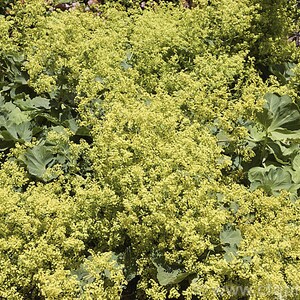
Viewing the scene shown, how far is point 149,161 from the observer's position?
98.8 inches

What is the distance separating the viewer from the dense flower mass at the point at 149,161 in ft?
7.24

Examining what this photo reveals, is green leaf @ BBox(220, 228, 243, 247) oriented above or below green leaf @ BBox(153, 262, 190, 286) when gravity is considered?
above

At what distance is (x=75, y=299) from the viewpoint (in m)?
2.12

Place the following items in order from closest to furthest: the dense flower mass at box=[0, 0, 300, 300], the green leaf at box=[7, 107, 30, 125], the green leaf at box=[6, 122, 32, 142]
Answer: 1. the dense flower mass at box=[0, 0, 300, 300]
2. the green leaf at box=[6, 122, 32, 142]
3. the green leaf at box=[7, 107, 30, 125]

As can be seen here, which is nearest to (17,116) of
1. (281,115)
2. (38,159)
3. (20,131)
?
(20,131)

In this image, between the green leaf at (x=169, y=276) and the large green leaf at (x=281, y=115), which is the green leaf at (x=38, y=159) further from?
the large green leaf at (x=281, y=115)

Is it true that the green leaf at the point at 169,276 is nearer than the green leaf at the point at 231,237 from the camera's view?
Yes

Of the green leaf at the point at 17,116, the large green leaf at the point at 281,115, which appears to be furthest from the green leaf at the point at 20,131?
the large green leaf at the point at 281,115

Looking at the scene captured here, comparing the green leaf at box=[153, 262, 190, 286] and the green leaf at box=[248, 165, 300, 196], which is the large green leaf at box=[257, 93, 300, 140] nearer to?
the green leaf at box=[248, 165, 300, 196]

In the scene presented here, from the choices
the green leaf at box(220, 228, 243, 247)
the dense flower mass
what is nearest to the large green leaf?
the dense flower mass

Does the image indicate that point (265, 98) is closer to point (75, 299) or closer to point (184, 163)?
point (184, 163)

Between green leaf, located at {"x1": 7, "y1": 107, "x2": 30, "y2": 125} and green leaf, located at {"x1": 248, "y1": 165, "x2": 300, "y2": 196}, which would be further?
green leaf, located at {"x1": 7, "y1": 107, "x2": 30, "y2": 125}

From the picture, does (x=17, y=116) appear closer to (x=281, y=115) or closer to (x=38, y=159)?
(x=38, y=159)

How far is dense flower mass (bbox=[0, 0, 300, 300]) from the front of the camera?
86.9 inches
